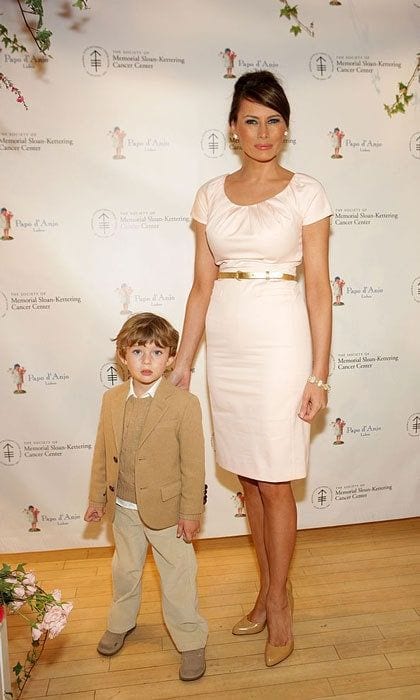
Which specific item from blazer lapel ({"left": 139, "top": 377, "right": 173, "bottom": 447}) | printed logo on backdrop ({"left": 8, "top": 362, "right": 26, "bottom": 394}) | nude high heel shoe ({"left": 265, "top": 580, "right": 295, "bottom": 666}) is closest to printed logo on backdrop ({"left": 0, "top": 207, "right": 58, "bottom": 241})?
printed logo on backdrop ({"left": 8, "top": 362, "right": 26, "bottom": 394})

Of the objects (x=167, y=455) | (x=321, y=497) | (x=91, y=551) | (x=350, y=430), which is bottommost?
(x=91, y=551)

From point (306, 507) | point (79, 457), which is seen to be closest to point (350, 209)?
point (306, 507)

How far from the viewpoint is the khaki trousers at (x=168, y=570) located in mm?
2145

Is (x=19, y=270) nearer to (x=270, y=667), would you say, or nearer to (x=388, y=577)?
(x=270, y=667)

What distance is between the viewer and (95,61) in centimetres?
273

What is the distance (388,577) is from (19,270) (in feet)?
6.60

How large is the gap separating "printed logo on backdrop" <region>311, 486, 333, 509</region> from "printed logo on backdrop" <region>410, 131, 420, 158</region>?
5.22ft

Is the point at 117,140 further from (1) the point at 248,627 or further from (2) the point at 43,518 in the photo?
(1) the point at 248,627

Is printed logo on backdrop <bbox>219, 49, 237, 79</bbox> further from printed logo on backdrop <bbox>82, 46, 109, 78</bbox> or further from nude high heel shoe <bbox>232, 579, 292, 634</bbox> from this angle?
nude high heel shoe <bbox>232, 579, 292, 634</bbox>

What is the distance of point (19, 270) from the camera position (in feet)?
9.22

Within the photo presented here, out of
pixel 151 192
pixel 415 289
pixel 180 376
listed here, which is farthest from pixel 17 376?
pixel 415 289

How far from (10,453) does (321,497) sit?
1451 millimetres

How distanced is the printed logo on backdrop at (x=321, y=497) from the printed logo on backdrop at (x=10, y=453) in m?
1.38

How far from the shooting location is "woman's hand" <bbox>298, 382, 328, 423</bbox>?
7.06ft
